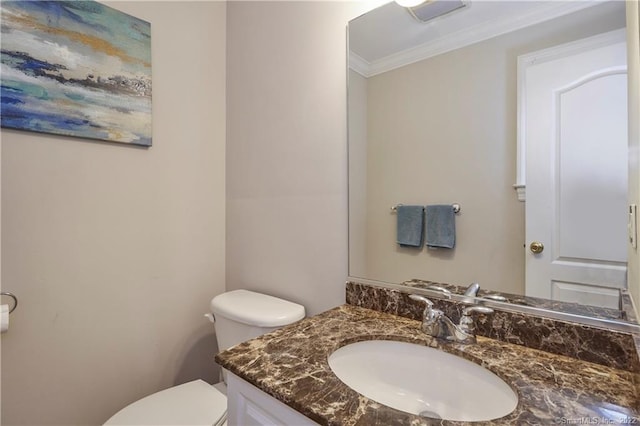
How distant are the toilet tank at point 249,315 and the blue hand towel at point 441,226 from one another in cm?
59

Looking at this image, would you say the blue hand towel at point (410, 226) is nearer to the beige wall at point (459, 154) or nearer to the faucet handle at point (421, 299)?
the beige wall at point (459, 154)

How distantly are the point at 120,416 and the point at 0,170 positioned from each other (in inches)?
36.8

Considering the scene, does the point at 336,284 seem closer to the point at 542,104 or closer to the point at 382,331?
the point at 382,331

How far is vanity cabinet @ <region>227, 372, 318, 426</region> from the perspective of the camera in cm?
61

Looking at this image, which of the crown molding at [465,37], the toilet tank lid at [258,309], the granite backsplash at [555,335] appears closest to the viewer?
the granite backsplash at [555,335]

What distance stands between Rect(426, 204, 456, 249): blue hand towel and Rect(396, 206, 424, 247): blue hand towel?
0.03m

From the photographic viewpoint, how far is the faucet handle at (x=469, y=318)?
0.82m

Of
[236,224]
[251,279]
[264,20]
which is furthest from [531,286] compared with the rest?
[264,20]

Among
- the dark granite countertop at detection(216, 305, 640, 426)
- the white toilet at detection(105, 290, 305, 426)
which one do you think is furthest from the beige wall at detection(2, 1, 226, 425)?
the dark granite countertop at detection(216, 305, 640, 426)

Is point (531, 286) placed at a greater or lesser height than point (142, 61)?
lesser

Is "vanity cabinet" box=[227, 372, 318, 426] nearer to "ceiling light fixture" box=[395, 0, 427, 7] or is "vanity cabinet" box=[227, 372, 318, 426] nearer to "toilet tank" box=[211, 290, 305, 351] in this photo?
"toilet tank" box=[211, 290, 305, 351]

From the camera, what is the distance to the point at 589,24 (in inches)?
29.3

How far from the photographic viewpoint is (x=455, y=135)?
3.10ft

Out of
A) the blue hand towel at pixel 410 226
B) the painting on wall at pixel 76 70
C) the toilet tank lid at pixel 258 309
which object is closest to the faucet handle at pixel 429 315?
the blue hand towel at pixel 410 226
